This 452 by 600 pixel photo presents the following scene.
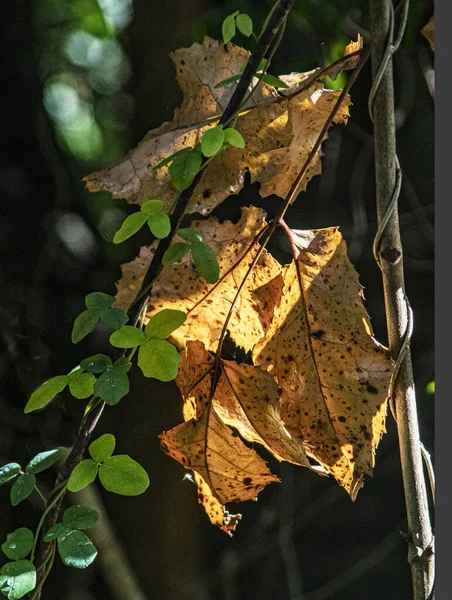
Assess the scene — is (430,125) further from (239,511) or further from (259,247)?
(239,511)

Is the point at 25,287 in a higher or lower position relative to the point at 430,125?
lower

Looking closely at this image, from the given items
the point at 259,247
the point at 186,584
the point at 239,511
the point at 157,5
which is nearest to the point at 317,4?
the point at 157,5

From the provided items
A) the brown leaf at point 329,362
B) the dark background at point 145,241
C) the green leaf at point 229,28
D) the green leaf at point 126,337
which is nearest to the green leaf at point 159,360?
the green leaf at point 126,337

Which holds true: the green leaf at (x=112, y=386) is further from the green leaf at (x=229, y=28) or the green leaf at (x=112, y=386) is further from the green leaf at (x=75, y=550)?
the green leaf at (x=229, y=28)

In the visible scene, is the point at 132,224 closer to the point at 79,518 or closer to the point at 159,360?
the point at 159,360

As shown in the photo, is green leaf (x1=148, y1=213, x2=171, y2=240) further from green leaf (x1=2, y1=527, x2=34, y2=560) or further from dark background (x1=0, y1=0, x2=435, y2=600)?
dark background (x1=0, y1=0, x2=435, y2=600)

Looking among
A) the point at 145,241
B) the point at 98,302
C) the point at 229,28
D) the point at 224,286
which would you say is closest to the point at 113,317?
the point at 98,302
